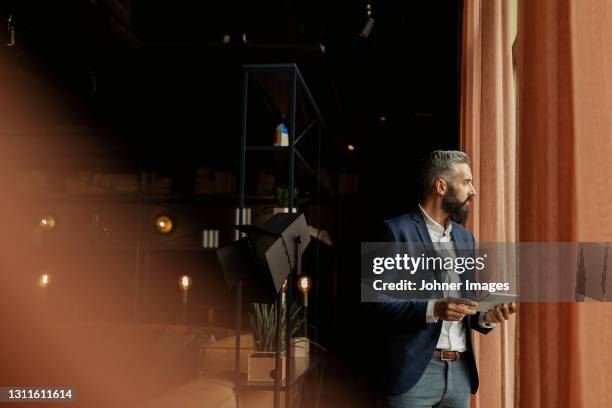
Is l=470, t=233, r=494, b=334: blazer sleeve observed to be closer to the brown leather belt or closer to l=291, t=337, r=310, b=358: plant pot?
Result: the brown leather belt

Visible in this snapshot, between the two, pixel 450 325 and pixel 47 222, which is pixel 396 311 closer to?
pixel 450 325

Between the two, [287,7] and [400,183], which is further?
[400,183]

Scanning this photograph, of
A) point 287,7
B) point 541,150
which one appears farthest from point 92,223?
point 541,150

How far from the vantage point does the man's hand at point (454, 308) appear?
1.71 metres

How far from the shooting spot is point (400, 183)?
639 cm

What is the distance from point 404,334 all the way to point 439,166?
2.10 feet

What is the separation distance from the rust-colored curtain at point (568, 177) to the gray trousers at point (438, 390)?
80 cm

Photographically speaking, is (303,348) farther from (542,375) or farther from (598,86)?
(598,86)

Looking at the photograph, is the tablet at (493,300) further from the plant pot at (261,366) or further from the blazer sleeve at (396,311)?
the plant pot at (261,366)

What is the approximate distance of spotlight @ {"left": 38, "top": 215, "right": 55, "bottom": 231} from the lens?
7070 millimetres

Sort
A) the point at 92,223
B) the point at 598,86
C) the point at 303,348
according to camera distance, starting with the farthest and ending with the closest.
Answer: the point at 92,223 < the point at 303,348 < the point at 598,86

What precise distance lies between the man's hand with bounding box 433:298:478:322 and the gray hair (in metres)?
0.49

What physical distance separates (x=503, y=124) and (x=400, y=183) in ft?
12.5

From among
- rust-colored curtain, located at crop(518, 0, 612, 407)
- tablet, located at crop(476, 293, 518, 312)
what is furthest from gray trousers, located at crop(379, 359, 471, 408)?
rust-colored curtain, located at crop(518, 0, 612, 407)
